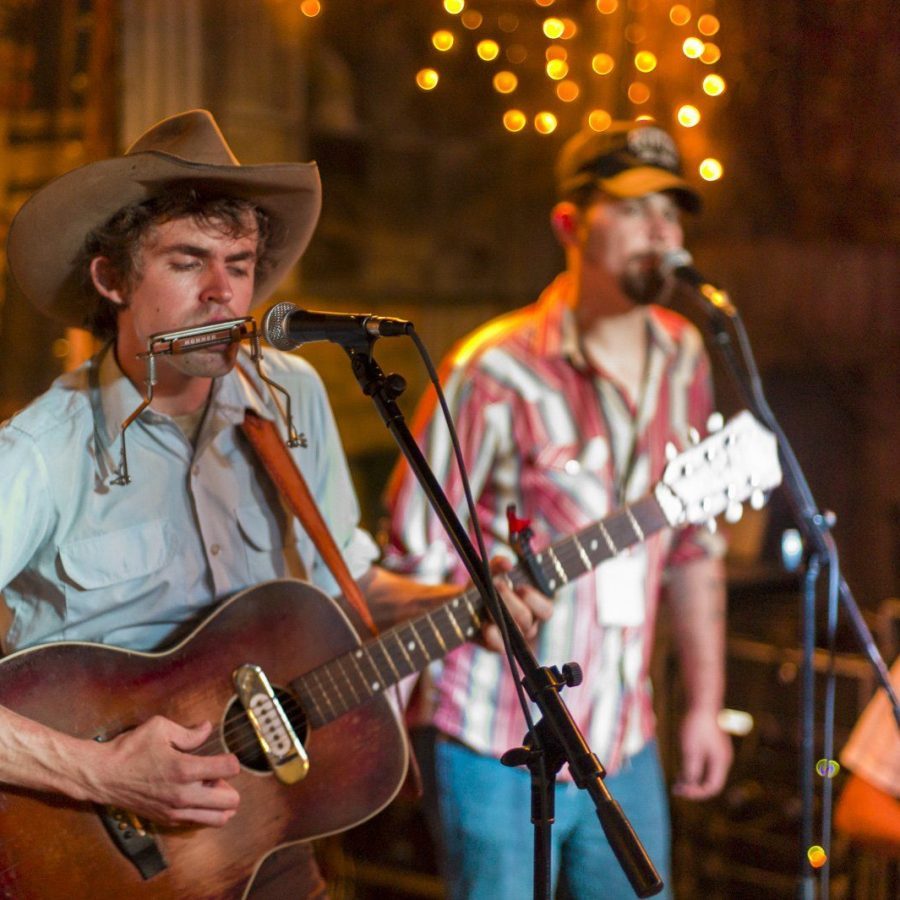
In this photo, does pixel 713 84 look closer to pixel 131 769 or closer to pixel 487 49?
pixel 487 49

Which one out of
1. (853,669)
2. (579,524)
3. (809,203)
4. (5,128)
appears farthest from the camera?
(809,203)

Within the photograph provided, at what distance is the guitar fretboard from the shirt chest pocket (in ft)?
1.16

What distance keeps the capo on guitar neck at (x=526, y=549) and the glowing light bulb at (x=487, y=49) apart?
12.3ft

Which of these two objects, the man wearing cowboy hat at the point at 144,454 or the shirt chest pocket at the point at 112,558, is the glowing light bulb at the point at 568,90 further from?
the shirt chest pocket at the point at 112,558

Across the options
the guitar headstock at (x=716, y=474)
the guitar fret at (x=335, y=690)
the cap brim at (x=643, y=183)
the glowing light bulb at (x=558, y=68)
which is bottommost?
the guitar fret at (x=335, y=690)

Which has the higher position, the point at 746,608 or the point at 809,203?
the point at 809,203

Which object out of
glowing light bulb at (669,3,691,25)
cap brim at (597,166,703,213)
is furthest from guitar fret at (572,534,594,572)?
glowing light bulb at (669,3,691,25)

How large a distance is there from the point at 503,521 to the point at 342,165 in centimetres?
310

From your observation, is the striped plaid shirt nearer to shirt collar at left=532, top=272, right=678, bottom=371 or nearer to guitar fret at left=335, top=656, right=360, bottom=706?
shirt collar at left=532, top=272, right=678, bottom=371

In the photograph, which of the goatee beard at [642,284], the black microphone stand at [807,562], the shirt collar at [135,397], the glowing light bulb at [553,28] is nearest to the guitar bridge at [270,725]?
the shirt collar at [135,397]

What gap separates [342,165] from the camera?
18.4 ft

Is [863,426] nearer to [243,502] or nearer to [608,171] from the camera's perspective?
[608,171]

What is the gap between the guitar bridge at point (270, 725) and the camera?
2.22 meters

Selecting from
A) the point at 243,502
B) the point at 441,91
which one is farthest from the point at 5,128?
the point at 441,91
